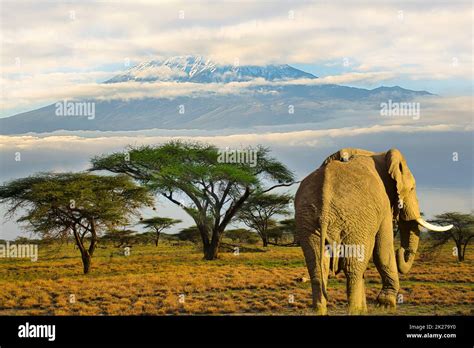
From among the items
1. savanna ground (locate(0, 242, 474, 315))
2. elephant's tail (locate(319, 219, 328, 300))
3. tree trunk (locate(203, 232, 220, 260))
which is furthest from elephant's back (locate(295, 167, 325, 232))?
tree trunk (locate(203, 232, 220, 260))

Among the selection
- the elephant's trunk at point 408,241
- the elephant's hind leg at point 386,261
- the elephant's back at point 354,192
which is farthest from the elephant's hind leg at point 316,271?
the elephant's trunk at point 408,241

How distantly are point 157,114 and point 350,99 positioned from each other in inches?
1114

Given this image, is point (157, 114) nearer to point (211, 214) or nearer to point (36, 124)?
point (36, 124)

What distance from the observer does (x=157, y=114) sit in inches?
4267

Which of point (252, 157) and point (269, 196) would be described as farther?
point (269, 196)

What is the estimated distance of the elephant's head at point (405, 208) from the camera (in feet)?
34.3

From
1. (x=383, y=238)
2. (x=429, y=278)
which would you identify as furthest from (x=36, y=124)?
(x=383, y=238)

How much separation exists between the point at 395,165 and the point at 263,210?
28.8 metres

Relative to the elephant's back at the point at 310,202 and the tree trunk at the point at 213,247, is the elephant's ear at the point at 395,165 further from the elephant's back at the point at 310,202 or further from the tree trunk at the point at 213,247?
the tree trunk at the point at 213,247

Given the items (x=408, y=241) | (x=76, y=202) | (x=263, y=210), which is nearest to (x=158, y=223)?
(x=263, y=210)

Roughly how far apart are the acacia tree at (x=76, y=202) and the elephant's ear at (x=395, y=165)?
55.1 feet

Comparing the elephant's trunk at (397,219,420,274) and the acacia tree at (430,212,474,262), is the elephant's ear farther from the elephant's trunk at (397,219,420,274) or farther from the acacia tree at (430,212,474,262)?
the acacia tree at (430,212,474,262)

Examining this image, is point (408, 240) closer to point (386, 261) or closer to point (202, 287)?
point (386, 261)

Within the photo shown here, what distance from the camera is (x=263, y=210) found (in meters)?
39.2
